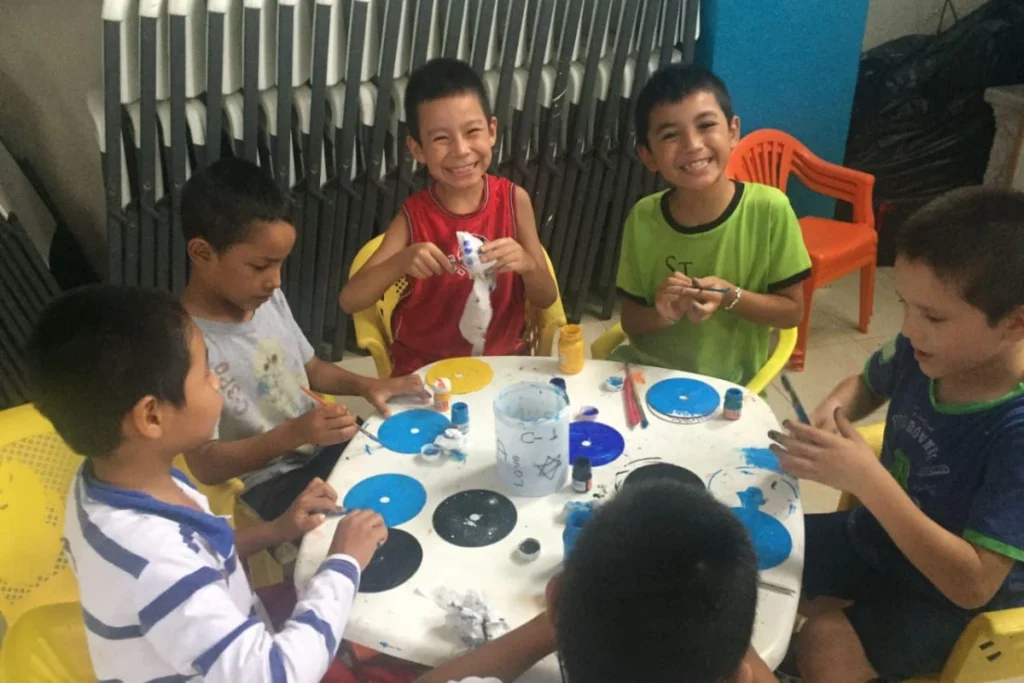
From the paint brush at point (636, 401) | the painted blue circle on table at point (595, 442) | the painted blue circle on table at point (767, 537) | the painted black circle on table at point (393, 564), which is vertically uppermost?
the paint brush at point (636, 401)

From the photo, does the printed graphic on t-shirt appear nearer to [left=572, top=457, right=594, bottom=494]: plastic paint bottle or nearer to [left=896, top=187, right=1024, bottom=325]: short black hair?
[left=572, top=457, right=594, bottom=494]: plastic paint bottle

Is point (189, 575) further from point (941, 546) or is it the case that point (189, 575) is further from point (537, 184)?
point (537, 184)

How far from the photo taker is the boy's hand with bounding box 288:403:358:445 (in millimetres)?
1324

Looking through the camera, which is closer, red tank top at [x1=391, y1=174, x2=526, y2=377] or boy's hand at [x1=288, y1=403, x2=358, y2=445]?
boy's hand at [x1=288, y1=403, x2=358, y2=445]

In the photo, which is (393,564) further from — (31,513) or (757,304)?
(757,304)

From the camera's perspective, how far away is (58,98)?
8.49 ft

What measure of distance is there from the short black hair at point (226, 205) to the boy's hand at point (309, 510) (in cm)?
49

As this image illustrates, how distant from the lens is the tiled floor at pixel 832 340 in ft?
8.68

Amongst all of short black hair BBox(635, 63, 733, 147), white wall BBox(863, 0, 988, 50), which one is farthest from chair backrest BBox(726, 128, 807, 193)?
short black hair BBox(635, 63, 733, 147)

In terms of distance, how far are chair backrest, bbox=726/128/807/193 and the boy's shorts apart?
5.67 feet

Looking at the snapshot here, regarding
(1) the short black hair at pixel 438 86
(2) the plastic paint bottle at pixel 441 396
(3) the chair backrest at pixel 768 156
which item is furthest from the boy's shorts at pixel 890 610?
(3) the chair backrest at pixel 768 156

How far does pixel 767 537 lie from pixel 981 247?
18.5 inches

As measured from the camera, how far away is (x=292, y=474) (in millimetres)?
1576

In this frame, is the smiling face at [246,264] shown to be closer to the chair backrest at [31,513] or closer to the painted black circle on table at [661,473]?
the chair backrest at [31,513]
